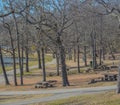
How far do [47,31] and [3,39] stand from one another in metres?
21.1

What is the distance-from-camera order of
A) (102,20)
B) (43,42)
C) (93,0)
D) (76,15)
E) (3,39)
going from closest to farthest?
(93,0) < (76,15) < (43,42) < (3,39) < (102,20)

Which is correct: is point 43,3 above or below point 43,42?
above

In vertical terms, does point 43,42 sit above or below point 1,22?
below

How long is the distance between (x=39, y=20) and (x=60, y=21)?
6.82ft

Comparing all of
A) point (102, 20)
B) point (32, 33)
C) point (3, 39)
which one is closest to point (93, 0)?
point (32, 33)

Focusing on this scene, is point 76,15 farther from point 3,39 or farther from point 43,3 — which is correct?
point 3,39

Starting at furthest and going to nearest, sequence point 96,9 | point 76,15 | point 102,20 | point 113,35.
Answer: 1. point 113,35
2. point 102,20
3. point 76,15
4. point 96,9

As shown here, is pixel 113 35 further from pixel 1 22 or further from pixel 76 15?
pixel 76 15

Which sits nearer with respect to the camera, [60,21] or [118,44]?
[60,21]

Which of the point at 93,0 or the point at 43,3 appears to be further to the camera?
the point at 43,3

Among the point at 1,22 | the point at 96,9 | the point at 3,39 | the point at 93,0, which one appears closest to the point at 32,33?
the point at 1,22

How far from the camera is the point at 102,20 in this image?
218 feet

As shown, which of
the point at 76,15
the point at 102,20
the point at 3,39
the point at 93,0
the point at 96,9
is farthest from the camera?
the point at 102,20

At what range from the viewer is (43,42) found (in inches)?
1578
